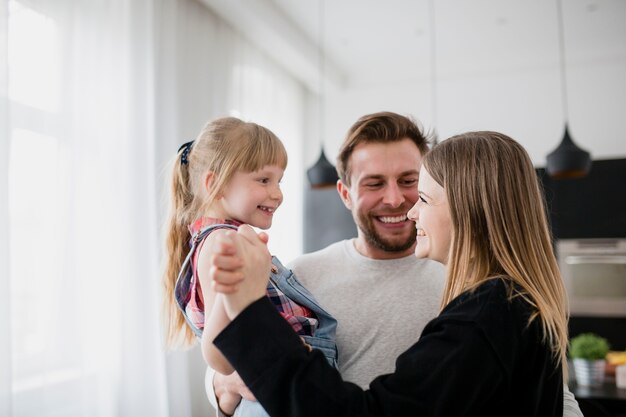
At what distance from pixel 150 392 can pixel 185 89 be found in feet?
6.30

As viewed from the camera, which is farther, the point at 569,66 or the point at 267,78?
the point at 569,66

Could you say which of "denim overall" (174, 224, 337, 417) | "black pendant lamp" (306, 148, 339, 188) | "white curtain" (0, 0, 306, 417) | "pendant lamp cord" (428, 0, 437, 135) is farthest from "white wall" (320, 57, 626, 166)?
"denim overall" (174, 224, 337, 417)

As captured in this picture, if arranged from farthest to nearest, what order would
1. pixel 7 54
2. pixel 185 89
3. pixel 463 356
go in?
1. pixel 185 89
2. pixel 7 54
3. pixel 463 356

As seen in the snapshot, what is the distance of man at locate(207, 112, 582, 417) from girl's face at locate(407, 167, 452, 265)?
0.45 metres

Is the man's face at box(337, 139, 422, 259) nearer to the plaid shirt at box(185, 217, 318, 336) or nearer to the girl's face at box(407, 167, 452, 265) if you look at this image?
the plaid shirt at box(185, 217, 318, 336)

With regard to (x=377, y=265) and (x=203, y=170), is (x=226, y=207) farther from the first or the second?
(x=377, y=265)

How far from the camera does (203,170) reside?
4.49 feet

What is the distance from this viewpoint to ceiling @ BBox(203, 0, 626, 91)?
424 centimetres

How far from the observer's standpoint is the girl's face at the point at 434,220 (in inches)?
41.6

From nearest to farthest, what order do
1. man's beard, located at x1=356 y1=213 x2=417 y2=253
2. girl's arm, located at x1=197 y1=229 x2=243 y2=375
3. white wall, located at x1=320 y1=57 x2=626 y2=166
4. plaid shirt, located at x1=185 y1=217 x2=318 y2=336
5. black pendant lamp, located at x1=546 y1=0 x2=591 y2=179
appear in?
girl's arm, located at x1=197 y1=229 x2=243 y2=375 → plaid shirt, located at x1=185 y1=217 x2=318 y2=336 → man's beard, located at x1=356 y1=213 x2=417 y2=253 → black pendant lamp, located at x1=546 y1=0 x2=591 y2=179 → white wall, located at x1=320 y1=57 x2=626 y2=166

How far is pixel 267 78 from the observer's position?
4.90 meters

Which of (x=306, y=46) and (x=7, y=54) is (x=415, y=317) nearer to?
(x=7, y=54)

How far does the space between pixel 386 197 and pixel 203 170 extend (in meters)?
0.60

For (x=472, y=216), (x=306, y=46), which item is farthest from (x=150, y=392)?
(x=306, y=46)
